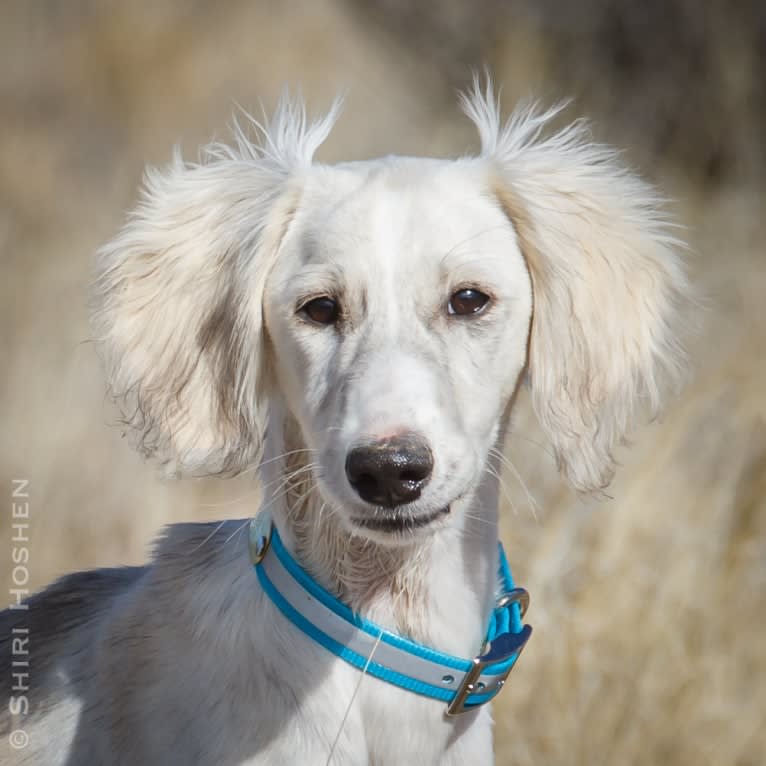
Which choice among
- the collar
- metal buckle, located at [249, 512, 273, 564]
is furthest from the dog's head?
the collar

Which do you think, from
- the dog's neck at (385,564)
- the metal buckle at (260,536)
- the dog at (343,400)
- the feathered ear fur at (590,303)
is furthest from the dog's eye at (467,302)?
the metal buckle at (260,536)

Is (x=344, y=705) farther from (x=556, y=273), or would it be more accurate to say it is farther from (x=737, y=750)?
(x=737, y=750)

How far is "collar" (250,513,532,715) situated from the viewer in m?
2.22

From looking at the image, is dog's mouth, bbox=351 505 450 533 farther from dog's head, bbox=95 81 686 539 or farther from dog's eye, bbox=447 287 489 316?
dog's eye, bbox=447 287 489 316

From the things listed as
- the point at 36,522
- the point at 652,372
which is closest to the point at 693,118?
the point at 652,372

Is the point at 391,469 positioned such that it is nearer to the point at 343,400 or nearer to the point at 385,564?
the point at 343,400

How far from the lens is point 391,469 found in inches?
78.0

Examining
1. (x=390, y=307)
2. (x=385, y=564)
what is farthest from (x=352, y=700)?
(x=390, y=307)

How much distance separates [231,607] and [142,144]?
4.28 metres

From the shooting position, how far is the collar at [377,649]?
87.4 inches

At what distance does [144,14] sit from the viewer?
6332mm

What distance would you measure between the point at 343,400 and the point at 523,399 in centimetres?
160

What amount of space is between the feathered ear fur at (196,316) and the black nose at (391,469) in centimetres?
43

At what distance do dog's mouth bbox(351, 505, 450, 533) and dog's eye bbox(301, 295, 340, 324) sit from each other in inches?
16.2
